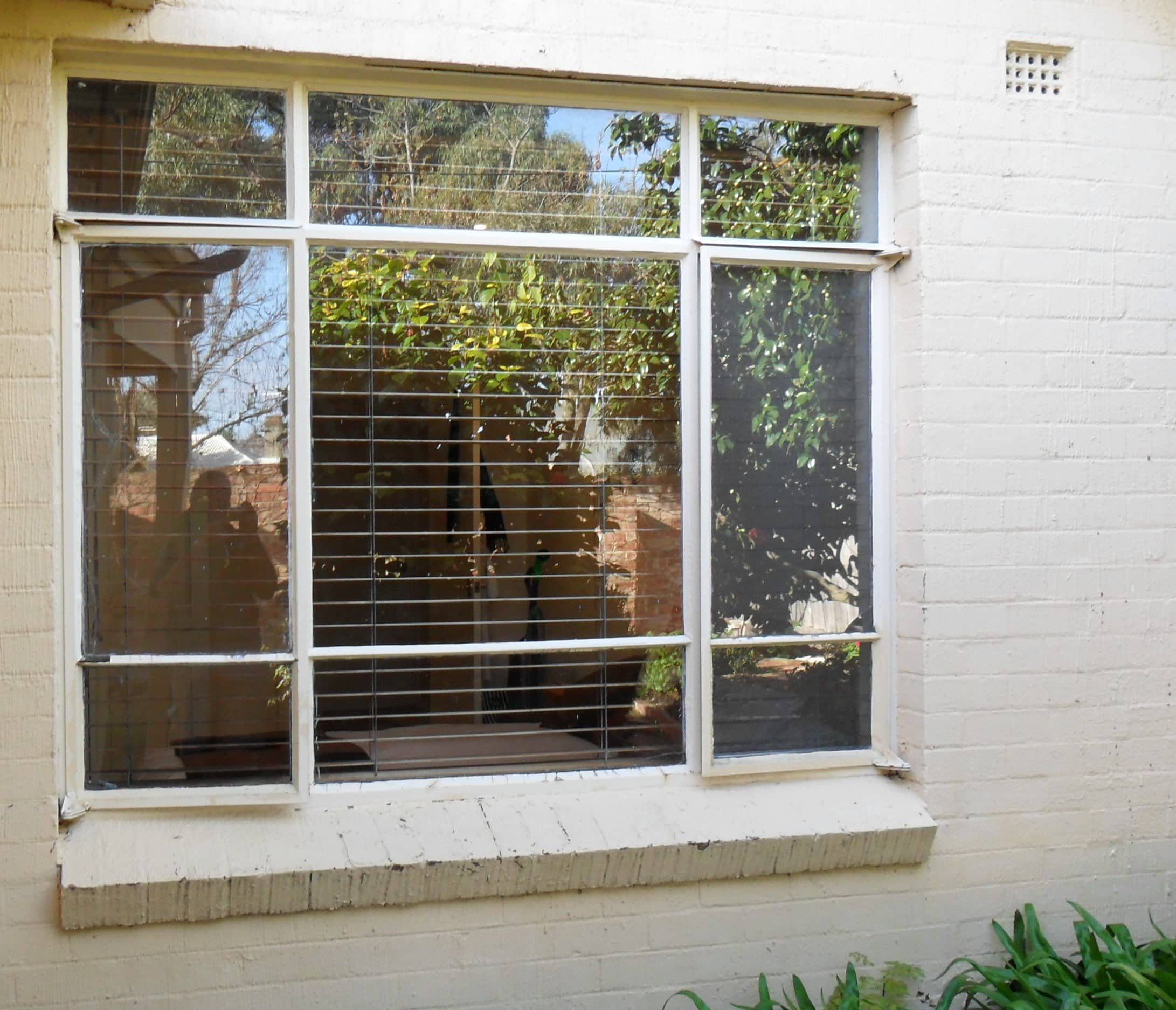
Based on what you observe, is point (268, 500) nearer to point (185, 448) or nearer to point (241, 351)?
point (185, 448)

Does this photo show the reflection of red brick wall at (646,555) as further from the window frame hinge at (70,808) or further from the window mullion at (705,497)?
the window frame hinge at (70,808)

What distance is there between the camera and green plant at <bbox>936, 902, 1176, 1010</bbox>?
3.46 m

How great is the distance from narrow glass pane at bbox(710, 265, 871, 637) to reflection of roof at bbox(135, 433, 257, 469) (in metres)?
1.47

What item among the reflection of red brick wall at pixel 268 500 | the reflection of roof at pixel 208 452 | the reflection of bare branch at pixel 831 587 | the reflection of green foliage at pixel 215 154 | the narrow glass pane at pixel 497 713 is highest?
the reflection of green foliage at pixel 215 154

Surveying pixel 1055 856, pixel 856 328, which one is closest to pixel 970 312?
pixel 856 328

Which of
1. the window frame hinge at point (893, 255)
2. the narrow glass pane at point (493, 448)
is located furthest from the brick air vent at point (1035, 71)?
the narrow glass pane at point (493, 448)

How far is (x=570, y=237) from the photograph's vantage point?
3715 mm

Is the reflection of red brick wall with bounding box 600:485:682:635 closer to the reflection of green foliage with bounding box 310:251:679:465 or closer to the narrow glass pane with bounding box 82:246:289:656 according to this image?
the reflection of green foliage with bounding box 310:251:679:465

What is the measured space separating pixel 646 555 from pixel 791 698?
2.22 ft

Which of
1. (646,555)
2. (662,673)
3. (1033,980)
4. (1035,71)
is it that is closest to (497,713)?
(662,673)

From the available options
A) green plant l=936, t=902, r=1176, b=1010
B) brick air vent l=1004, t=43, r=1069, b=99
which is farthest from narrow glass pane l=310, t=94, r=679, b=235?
green plant l=936, t=902, r=1176, b=1010

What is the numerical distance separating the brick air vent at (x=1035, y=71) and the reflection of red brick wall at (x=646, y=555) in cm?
176

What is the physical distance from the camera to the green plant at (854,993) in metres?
3.51

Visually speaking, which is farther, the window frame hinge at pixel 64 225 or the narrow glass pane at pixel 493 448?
the narrow glass pane at pixel 493 448
